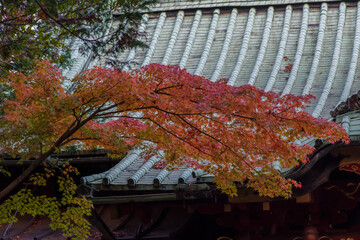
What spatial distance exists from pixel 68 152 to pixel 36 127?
2.95 metres

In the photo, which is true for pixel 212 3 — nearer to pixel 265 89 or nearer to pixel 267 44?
pixel 267 44

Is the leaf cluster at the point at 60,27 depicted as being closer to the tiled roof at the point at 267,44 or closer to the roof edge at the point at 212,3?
the tiled roof at the point at 267,44

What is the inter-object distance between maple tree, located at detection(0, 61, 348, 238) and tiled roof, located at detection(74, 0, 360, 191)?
3.36 m

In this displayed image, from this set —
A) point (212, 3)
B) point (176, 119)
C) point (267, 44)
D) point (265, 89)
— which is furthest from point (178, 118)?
point (212, 3)

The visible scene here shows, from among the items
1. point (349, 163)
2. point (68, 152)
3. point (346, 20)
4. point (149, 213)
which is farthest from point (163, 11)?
point (349, 163)

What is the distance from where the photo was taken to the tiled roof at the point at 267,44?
36.9 ft

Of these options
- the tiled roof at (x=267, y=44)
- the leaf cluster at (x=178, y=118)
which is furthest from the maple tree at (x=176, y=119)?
the tiled roof at (x=267, y=44)

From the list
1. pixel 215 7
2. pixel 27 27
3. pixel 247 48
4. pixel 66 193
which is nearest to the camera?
pixel 27 27

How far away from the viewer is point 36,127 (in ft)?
20.9

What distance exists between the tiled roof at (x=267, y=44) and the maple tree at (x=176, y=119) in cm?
336

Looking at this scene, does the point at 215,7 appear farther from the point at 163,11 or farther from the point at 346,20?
the point at 346,20

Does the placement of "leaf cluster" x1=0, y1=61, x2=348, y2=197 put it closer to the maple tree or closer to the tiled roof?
the maple tree

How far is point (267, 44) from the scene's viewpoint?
12836 millimetres

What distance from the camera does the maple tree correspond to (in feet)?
20.1
